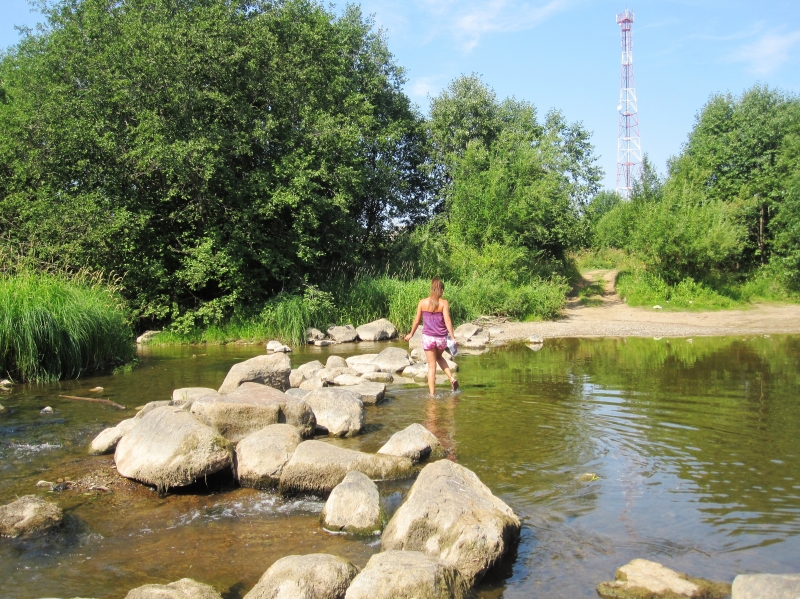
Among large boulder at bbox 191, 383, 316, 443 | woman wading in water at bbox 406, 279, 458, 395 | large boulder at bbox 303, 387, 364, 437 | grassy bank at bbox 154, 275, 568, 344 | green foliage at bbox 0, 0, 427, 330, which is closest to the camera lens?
large boulder at bbox 191, 383, 316, 443

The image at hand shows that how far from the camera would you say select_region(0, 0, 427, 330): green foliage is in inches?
767

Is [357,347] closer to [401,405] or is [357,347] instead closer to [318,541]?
[401,405]

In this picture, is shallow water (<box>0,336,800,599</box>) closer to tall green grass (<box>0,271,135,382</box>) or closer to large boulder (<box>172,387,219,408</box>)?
tall green grass (<box>0,271,135,382</box>)

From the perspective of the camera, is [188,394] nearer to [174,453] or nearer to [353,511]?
[174,453]

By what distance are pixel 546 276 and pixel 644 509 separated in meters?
23.9

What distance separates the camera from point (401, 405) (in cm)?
1081

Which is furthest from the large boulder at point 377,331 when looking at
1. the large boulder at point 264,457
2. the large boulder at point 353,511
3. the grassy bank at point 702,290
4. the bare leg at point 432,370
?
the large boulder at point 353,511

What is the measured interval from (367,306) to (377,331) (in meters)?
1.86

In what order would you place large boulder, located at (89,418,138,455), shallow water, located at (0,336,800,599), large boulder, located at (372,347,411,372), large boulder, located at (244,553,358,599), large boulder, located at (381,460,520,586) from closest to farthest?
large boulder, located at (244,553,358,599) < large boulder, located at (381,460,520,586) < shallow water, located at (0,336,800,599) < large boulder, located at (89,418,138,455) < large boulder, located at (372,347,411,372)

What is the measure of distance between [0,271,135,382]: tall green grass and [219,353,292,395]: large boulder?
15.0 ft

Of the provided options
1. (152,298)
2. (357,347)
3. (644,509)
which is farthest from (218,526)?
(152,298)

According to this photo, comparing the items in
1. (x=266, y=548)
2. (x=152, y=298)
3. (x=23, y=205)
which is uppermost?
(x=23, y=205)

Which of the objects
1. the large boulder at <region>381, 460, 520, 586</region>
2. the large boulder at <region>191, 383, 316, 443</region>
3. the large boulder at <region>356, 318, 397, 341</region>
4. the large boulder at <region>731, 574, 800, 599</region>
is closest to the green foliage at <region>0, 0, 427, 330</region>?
the large boulder at <region>356, 318, 397, 341</region>

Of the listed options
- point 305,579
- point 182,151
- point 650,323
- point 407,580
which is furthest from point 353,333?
point 407,580
